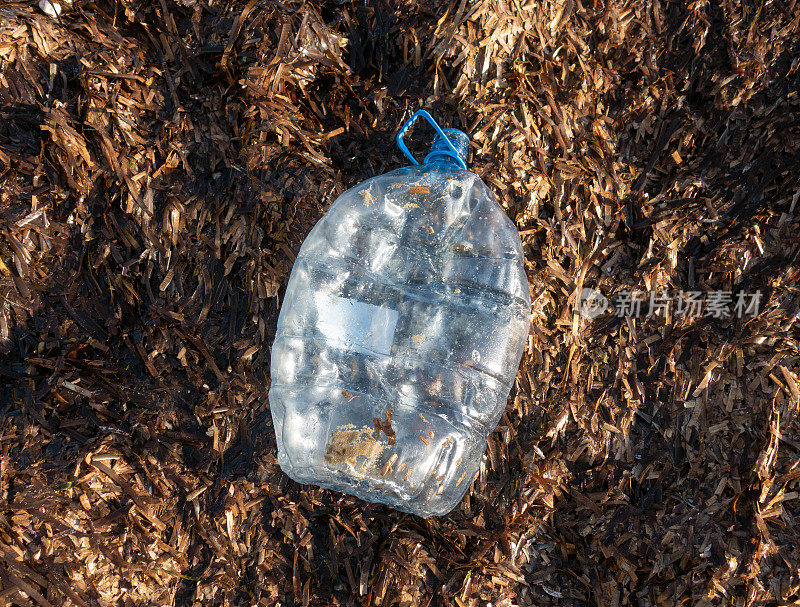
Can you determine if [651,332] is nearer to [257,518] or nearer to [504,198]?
[504,198]

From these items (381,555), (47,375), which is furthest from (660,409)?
(47,375)

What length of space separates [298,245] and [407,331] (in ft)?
1.50

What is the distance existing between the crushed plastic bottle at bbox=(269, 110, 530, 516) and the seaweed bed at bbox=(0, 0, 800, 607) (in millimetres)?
144

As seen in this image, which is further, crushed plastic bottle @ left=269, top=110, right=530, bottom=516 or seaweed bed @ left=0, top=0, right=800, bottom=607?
seaweed bed @ left=0, top=0, right=800, bottom=607

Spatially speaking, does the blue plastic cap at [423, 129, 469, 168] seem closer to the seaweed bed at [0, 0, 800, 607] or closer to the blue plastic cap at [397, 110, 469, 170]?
the blue plastic cap at [397, 110, 469, 170]

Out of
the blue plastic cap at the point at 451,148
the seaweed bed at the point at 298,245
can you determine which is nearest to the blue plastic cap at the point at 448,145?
the blue plastic cap at the point at 451,148

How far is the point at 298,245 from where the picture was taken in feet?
5.95

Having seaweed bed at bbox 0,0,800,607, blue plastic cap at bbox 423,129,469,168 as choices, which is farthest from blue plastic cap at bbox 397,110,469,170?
seaweed bed at bbox 0,0,800,607

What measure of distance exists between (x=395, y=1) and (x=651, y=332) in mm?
1404

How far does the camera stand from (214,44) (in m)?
1.86

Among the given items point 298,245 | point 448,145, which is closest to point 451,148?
point 448,145

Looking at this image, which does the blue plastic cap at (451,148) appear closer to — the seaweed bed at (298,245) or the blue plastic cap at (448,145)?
the blue plastic cap at (448,145)

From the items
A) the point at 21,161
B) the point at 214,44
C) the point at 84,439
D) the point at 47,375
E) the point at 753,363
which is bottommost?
the point at 84,439

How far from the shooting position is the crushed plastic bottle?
163cm
